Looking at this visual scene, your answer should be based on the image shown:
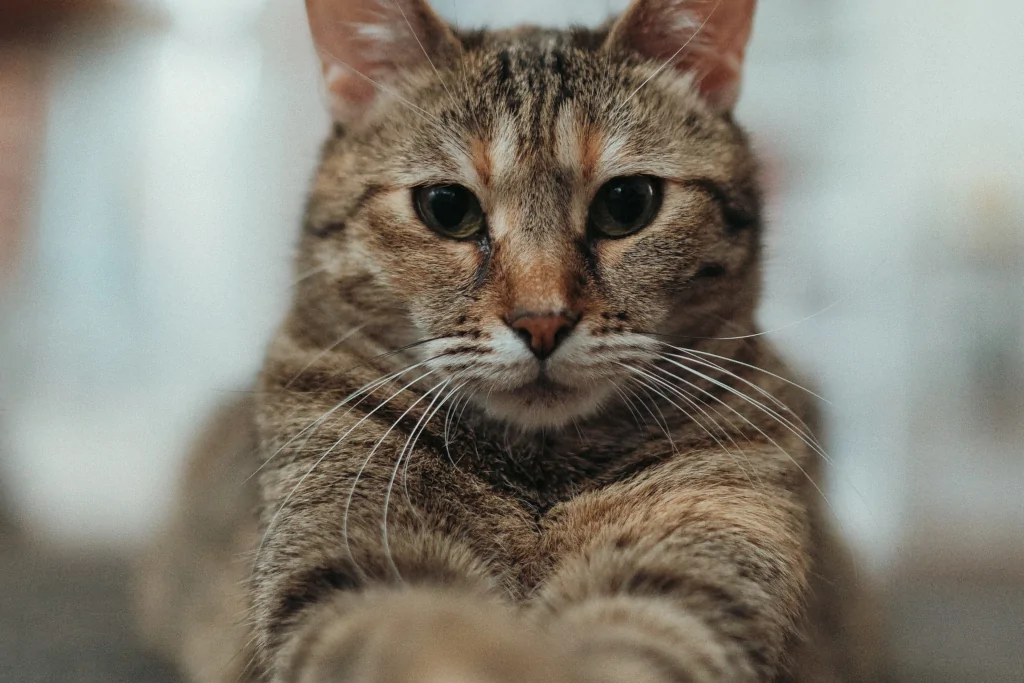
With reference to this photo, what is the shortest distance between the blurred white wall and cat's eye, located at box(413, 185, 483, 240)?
0.82 feet

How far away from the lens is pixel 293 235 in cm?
100

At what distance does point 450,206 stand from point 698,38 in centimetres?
38

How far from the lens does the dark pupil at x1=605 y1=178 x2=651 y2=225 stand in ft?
2.82

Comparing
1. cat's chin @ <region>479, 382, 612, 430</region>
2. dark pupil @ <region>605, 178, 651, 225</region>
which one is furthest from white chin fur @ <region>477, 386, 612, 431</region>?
dark pupil @ <region>605, 178, 651, 225</region>

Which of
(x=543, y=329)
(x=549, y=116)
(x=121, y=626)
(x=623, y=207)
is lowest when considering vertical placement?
(x=121, y=626)

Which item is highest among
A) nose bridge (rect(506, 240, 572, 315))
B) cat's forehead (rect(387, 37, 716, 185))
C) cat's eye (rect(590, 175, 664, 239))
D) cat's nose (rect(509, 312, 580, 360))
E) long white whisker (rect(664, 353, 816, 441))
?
cat's forehead (rect(387, 37, 716, 185))

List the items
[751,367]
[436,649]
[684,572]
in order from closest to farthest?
1. [436,649]
2. [684,572]
3. [751,367]

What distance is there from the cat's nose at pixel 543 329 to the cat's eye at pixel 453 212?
154 mm

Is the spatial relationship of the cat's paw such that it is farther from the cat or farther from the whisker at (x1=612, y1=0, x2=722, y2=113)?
the whisker at (x1=612, y1=0, x2=722, y2=113)

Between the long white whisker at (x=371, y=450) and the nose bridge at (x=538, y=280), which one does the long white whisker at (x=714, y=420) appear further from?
the long white whisker at (x=371, y=450)

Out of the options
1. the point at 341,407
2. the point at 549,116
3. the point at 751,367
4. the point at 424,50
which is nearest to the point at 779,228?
the point at 751,367

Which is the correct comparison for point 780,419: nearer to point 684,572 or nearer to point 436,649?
point 684,572

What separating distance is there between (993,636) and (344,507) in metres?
0.85

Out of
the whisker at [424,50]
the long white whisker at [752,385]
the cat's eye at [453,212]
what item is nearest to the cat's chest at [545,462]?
the long white whisker at [752,385]
